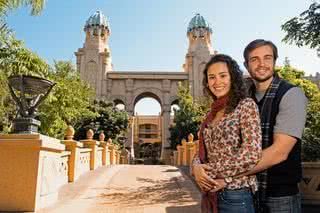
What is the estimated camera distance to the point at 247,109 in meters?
2.12

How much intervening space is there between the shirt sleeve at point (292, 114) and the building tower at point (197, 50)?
37.4 metres

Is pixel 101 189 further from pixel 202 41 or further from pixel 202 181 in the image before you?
pixel 202 41

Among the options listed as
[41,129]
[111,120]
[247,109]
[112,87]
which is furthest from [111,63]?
[247,109]

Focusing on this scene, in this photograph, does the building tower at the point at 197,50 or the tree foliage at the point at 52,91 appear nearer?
the tree foliage at the point at 52,91

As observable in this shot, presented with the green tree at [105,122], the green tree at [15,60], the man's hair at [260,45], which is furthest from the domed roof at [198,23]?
the man's hair at [260,45]

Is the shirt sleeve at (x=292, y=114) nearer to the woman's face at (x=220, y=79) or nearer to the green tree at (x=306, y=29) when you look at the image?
the woman's face at (x=220, y=79)

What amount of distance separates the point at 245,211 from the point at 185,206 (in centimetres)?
518

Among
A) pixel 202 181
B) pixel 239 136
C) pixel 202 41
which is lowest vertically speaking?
pixel 202 181

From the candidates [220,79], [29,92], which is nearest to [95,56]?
[29,92]

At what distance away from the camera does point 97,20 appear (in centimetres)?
4400

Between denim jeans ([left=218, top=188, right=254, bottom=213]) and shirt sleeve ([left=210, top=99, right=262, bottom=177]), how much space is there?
0.13 m

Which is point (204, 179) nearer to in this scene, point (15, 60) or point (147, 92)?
point (15, 60)

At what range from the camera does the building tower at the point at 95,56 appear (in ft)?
133

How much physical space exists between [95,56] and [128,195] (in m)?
34.6
